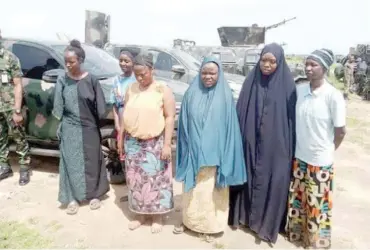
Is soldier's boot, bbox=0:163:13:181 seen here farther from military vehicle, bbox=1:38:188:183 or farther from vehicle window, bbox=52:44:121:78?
vehicle window, bbox=52:44:121:78

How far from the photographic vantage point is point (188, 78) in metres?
7.41

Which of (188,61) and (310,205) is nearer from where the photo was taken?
(310,205)

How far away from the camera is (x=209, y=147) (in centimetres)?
311

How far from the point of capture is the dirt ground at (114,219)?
11.1 feet

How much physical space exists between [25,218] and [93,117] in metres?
1.28

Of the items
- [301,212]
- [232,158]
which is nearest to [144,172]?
[232,158]

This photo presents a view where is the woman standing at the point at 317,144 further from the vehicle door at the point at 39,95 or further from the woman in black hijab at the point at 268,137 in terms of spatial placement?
the vehicle door at the point at 39,95

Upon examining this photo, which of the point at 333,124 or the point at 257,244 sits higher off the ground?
the point at 333,124

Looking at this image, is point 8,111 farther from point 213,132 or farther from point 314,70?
point 314,70

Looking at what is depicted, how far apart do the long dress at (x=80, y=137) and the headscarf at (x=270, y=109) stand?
1.54 m

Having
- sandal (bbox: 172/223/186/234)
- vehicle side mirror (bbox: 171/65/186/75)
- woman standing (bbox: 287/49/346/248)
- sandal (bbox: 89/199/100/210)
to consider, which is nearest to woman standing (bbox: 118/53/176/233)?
sandal (bbox: 172/223/186/234)

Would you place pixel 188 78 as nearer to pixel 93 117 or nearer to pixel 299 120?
pixel 93 117

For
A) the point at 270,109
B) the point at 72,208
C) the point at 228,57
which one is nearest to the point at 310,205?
the point at 270,109

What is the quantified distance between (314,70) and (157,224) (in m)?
2.06
